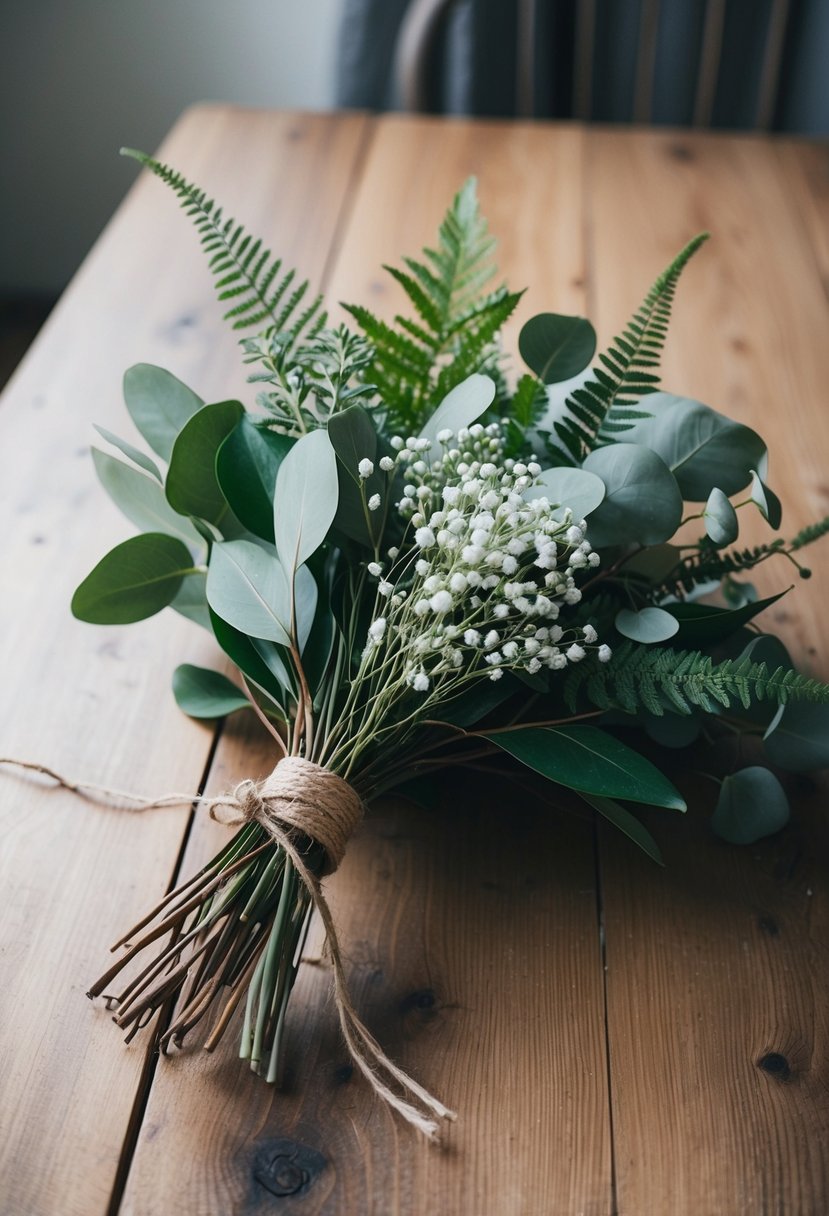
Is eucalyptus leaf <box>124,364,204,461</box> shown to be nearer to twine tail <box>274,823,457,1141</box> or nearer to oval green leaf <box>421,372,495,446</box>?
oval green leaf <box>421,372,495,446</box>

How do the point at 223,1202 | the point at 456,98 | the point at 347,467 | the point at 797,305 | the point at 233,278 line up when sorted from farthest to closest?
1. the point at 456,98
2. the point at 797,305
3. the point at 233,278
4. the point at 347,467
5. the point at 223,1202

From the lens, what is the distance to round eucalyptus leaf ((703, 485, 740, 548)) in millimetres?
652

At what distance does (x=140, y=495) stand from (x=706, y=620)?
0.41 metres

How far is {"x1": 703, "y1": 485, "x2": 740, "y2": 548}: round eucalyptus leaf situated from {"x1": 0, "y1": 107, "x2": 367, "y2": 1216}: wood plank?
0.38m

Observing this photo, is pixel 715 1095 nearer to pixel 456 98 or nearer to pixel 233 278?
pixel 233 278

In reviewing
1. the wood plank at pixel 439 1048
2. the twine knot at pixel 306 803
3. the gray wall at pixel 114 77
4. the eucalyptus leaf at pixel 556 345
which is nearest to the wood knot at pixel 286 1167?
the wood plank at pixel 439 1048

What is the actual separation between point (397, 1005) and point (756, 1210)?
0.22m

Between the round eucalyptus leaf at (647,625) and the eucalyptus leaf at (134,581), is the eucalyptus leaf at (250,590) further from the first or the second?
the round eucalyptus leaf at (647,625)

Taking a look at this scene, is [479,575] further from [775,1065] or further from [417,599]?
[775,1065]

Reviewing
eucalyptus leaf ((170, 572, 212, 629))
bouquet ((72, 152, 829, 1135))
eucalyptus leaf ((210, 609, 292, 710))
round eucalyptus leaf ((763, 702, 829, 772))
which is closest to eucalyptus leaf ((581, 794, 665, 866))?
bouquet ((72, 152, 829, 1135))

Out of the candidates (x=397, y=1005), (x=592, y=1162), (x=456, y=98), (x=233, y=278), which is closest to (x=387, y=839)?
(x=397, y=1005)

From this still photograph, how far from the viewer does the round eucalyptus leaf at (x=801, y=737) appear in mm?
707

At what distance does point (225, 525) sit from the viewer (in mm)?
755

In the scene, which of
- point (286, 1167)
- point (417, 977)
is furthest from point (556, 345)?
point (286, 1167)
